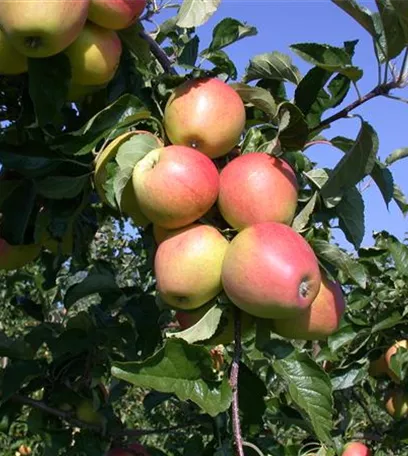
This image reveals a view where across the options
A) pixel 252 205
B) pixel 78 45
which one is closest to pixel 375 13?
pixel 252 205

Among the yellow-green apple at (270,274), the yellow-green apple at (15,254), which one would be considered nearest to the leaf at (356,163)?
the yellow-green apple at (270,274)

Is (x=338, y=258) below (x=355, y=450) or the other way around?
the other way around

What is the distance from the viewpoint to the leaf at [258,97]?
111 cm

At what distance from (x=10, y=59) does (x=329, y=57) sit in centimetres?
50

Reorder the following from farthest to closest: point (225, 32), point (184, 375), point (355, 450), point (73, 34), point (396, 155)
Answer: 1. point (355, 450)
2. point (396, 155)
3. point (225, 32)
4. point (73, 34)
5. point (184, 375)

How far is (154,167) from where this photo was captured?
102 cm

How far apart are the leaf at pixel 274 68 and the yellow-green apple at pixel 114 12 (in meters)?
0.21

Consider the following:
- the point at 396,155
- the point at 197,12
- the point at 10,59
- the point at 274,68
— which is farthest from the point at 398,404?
the point at 10,59

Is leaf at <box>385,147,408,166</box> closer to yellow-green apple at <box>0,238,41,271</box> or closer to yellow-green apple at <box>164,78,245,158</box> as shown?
yellow-green apple at <box>164,78,245,158</box>

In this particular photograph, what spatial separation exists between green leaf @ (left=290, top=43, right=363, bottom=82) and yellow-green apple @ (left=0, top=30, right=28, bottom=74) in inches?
17.2

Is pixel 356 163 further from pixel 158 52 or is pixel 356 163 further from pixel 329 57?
pixel 158 52

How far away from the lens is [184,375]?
937 millimetres

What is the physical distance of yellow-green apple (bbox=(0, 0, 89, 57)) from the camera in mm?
992

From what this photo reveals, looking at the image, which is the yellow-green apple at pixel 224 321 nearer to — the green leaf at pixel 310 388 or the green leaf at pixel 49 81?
the green leaf at pixel 310 388
